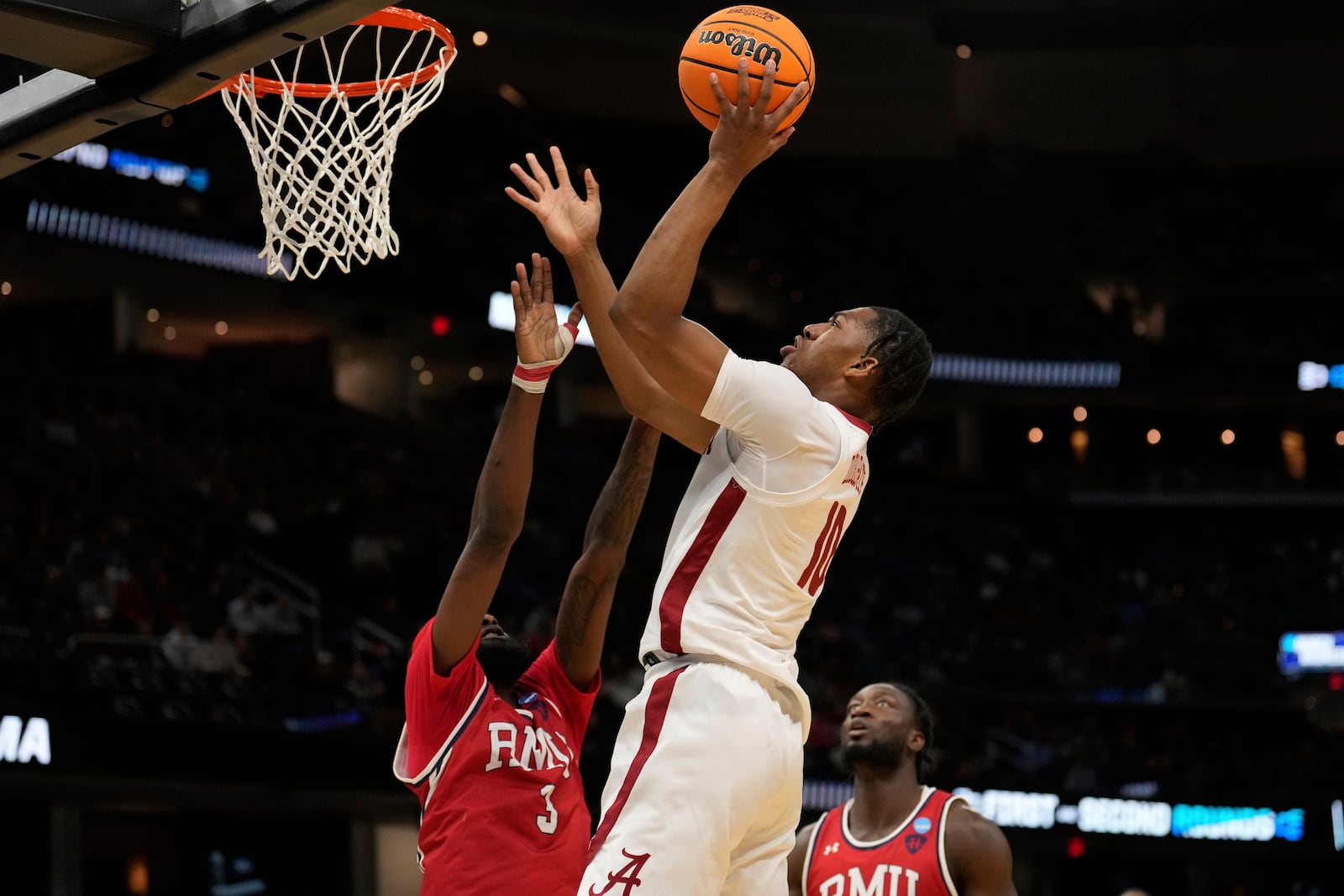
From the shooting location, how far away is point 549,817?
15.2ft

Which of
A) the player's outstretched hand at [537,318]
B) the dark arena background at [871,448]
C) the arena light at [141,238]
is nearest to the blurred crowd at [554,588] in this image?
the dark arena background at [871,448]

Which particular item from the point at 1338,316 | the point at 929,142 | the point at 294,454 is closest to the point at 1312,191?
the point at 1338,316

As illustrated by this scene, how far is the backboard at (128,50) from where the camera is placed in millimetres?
3912

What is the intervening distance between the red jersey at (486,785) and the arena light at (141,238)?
14.2 metres

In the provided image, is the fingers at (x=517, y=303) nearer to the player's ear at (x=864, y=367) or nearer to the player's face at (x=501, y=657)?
the player's ear at (x=864, y=367)

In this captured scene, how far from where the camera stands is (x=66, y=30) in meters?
3.99

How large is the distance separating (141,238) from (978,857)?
15.3m

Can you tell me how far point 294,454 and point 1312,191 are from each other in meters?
18.2

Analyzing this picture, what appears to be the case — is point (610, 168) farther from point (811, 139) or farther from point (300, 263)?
point (300, 263)

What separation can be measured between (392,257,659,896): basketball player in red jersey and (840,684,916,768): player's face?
53.3 inches

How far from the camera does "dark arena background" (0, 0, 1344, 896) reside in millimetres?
14641

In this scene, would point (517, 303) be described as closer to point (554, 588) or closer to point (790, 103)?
point (790, 103)

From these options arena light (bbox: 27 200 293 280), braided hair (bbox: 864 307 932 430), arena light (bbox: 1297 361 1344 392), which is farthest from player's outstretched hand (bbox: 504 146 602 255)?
arena light (bbox: 1297 361 1344 392)

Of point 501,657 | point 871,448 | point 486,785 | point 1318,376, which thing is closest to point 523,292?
point 501,657
